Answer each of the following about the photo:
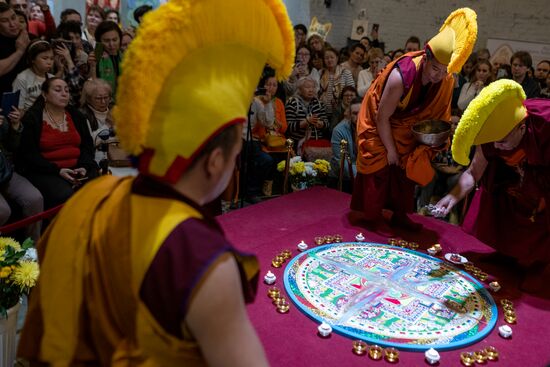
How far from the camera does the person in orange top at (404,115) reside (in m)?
2.87

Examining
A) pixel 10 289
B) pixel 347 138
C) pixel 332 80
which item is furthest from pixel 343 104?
pixel 10 289

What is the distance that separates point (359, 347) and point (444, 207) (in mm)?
1037

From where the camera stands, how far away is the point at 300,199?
157 inches

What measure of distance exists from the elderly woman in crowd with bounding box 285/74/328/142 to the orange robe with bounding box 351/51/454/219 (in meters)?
1.84

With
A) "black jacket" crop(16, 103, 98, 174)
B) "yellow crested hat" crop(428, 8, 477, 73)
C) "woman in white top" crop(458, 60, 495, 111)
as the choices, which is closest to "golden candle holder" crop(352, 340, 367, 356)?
"yellow crested hat" crop(428, 8, 477, 73)

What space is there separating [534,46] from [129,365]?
9487 mm

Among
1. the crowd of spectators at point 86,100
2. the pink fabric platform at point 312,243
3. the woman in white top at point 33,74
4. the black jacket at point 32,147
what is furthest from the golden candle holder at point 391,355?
the woman in white top at point 33,74

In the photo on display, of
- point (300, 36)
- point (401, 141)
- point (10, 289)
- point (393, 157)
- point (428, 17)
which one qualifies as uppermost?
point (428, 17)

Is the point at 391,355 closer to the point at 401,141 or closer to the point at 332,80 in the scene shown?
the point at 401,141

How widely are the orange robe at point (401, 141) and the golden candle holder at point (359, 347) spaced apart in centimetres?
141

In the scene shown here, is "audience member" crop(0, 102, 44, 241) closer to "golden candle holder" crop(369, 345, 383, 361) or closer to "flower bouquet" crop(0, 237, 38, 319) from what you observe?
"flower bouquet" crop(0, 237, 38, 319)

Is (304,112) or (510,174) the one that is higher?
(510,174)

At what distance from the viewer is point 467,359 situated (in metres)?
2.01

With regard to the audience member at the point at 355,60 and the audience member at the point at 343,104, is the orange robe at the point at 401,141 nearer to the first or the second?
the audience member at the point at 343,104
